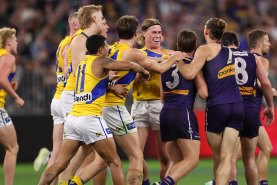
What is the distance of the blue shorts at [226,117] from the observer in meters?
12.5

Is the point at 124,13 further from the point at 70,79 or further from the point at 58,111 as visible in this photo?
the point at 70,79

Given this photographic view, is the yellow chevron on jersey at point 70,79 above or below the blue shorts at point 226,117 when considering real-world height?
above

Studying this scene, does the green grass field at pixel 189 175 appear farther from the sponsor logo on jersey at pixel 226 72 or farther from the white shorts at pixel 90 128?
the white shorts at pixel 90 128

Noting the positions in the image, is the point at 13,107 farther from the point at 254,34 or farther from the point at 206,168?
the point at 254,34

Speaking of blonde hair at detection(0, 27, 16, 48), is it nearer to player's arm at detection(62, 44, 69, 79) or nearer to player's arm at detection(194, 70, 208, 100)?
player's arm at detection(62, 44, 69, 79)

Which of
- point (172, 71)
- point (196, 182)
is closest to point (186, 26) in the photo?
point (196, 182)

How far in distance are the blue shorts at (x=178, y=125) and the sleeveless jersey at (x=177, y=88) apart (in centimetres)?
10

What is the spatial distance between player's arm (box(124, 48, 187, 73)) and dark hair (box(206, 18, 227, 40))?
0.50m

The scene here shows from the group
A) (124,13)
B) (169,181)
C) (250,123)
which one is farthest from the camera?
(124,13)

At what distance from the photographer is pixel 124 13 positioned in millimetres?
25344

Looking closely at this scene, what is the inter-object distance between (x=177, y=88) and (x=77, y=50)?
152 cm

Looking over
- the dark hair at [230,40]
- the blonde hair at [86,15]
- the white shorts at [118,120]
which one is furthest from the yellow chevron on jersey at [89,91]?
the dark hair at [230,40]

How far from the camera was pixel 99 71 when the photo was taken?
12.0 metres

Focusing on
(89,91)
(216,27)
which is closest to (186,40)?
(216,27)
